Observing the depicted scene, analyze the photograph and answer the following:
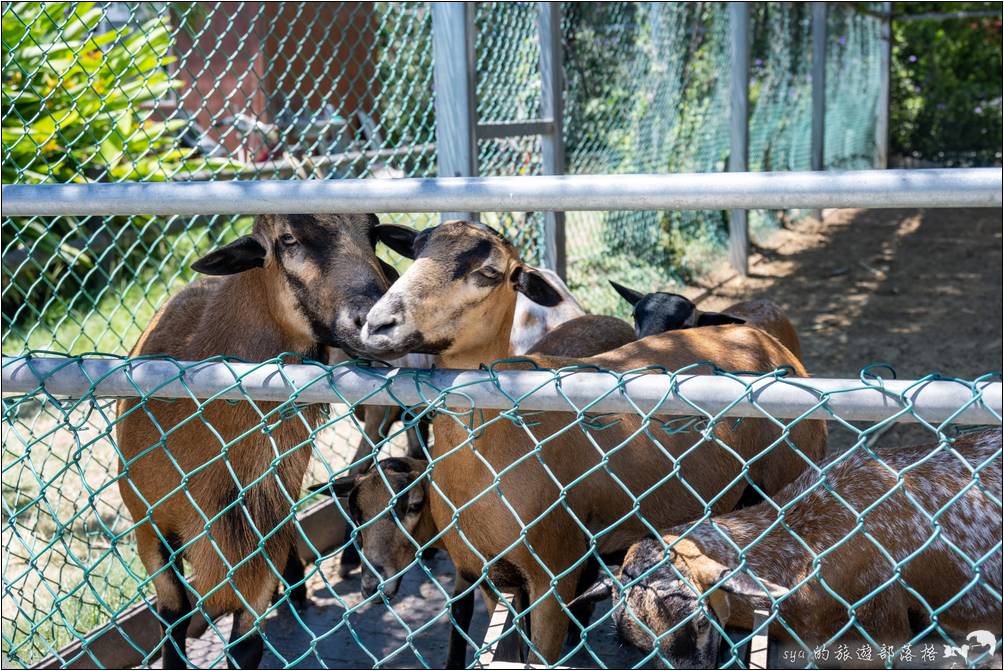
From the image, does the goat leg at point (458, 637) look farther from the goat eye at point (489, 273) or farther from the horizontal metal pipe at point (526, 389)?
the horizontal metal pipe at point (526, 389)

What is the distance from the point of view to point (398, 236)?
3.12m

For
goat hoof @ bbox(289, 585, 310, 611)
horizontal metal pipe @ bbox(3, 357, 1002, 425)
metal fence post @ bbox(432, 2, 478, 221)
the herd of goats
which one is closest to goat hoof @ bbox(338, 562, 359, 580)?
goat hoof @ bbox(289, 585, 310, 611)

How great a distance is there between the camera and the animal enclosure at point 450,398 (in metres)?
1.94

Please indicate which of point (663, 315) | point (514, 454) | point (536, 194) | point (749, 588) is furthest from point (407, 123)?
point (536, 194)

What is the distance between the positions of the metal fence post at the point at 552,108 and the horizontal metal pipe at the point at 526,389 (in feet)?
12.7

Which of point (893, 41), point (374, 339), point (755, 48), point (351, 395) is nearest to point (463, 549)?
point (374, 339)

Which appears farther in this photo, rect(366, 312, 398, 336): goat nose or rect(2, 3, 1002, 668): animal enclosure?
rect(366, 312, 398, 336): goat nose

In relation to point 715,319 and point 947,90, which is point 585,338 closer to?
point 715,319

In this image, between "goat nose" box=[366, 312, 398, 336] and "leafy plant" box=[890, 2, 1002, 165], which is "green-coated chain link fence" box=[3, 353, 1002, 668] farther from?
"leafy plant" box=[890, 2, 1002, 165]

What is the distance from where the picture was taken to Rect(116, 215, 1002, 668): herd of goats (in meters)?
2.79

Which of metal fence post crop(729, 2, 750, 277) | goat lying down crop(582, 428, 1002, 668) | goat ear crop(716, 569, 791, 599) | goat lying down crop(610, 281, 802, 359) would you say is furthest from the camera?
metal fence post crop(729, 2, 750, 277)

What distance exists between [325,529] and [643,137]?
572 cm

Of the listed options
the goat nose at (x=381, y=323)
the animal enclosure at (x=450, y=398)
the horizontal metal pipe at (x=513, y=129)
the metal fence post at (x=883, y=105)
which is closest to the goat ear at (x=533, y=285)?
the animal enclosure at (x=450, y=398)

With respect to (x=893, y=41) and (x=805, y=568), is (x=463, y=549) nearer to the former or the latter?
(x=805, y=568)
